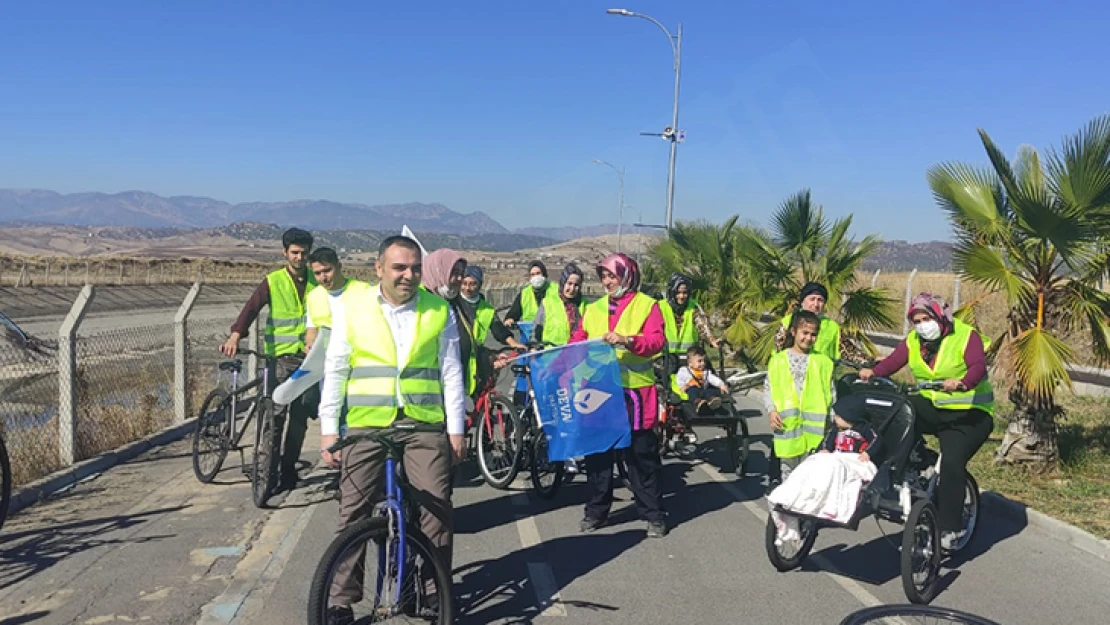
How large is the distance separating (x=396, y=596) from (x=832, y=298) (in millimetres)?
9806

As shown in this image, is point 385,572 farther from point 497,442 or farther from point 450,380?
point 497,442

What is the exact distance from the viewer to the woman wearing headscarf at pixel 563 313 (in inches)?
383

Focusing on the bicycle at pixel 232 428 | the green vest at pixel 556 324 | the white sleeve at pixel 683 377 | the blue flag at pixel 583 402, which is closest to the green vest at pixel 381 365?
the blue flag at pixel 583 402

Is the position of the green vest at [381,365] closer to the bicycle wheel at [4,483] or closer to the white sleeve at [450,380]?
the white sleeve at [450,380]

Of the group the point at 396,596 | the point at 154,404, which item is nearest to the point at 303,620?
the point at 396,596

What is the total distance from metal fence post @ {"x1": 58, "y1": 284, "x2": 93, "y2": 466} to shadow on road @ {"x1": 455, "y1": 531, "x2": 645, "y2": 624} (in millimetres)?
4400

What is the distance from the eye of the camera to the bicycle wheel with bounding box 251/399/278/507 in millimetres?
7254

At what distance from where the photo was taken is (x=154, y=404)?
35.5 feet

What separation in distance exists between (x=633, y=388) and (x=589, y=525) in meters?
1.12

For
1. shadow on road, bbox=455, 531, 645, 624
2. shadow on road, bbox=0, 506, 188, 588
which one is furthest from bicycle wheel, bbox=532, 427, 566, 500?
shadow on road, bbox=0, 506, 188, 588

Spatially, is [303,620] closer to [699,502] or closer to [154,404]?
[699,502]

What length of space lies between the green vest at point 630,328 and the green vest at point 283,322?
2663 mm

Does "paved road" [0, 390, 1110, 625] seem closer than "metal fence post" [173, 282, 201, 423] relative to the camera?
Yes

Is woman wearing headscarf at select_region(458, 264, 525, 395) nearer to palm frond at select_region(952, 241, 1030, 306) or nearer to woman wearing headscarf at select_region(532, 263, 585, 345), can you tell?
woman wearing headscarf at select_region(532, 263, 585, 345)
